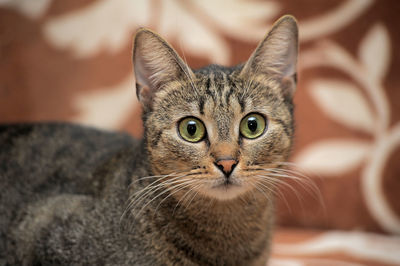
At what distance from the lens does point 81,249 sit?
110cm

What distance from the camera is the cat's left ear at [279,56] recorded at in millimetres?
1093

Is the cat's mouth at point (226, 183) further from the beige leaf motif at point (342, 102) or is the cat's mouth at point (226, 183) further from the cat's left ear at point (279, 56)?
the beige leaf motif at point (342, 102)

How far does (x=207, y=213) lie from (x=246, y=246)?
0.15 m

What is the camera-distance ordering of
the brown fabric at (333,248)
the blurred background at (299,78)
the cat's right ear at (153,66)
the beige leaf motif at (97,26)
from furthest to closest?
1. the beige leaf motif at (97,26)
2. the blurred background at (299,78)
3. the brown fabric at (333,248)
4. the cat's right ear at (153,66)

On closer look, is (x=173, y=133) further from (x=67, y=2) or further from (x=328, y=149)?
(x=67, y=2)

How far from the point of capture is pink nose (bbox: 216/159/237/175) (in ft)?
3.19

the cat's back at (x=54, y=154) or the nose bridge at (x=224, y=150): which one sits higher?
the nose bridge at (x=224, y=150)

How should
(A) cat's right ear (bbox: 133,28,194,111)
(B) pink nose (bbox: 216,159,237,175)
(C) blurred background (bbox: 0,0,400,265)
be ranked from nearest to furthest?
(B) pink nose (bbox: 216,159,237,175) < (A) cat's right ear (bbox: 133,28,194,111) < (C) blurred background (bbox: 0,0,400,265)

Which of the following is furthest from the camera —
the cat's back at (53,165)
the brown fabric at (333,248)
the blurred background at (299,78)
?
the blurred background at (299,78)

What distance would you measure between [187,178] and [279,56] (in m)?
0.39


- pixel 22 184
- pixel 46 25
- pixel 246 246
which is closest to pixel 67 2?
pixel 46 25

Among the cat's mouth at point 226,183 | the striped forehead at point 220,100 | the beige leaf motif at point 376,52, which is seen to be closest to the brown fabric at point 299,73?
the beige leaf motif at point 376,52

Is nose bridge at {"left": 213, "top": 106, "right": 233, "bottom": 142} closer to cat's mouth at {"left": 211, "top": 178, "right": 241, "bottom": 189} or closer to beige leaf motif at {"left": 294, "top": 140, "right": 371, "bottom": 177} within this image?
cat's mouth at {"left": 211, "top": 178, "right": 241, "bottom": 189}

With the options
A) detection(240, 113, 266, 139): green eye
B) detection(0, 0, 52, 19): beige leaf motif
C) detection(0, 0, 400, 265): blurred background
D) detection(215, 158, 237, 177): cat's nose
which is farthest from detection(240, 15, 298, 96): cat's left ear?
detection(0, 0, 52, 19): beige leaf motif
